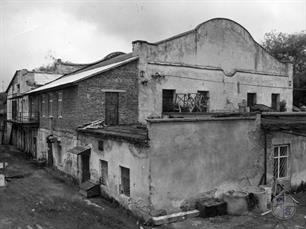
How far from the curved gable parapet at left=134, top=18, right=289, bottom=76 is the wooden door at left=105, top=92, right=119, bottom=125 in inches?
121

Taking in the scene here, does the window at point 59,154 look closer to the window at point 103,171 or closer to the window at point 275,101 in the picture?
the window at point 103,171

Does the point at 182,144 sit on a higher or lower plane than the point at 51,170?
higher

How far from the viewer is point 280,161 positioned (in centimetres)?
1491

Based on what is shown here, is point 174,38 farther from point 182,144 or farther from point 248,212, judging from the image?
point 248,212

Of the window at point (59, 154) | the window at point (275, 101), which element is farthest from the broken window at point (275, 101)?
the window at point (59, 154)

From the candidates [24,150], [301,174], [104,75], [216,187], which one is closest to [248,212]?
[216,187]

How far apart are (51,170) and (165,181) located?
11.7 meters

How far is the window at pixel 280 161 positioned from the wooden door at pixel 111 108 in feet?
27.9

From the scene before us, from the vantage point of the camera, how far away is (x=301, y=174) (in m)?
15.5

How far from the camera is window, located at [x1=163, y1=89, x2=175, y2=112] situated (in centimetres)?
1977

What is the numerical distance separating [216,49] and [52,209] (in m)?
14.2

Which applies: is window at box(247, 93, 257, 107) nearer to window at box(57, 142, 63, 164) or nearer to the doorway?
window at box(57, 142, 63, 164)

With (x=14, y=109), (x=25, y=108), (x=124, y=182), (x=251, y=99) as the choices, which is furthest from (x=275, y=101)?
(x=14, y=109)

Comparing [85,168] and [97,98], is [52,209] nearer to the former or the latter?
[85,168]
